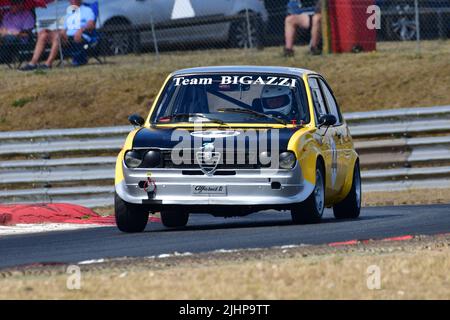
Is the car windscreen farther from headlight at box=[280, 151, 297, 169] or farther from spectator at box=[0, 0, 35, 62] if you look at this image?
spectator at box=[0, 0, 35, 62]

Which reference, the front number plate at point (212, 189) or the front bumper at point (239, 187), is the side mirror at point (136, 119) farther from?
the front number plate at point (212, 189)

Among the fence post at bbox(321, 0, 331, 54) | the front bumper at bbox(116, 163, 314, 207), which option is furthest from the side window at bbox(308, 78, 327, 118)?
the fence post at bbox(321, 0, 331, 54)

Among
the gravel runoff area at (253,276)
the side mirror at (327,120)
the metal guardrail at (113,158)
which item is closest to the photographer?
the gravel runoff area at (253,276)

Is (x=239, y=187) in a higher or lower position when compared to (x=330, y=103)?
lower

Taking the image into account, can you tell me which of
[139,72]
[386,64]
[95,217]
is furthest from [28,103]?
[95,217]

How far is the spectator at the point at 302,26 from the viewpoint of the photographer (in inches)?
970

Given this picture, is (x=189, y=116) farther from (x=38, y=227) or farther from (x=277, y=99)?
(x=38, y=227)

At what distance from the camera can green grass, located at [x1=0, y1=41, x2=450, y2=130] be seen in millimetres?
22891

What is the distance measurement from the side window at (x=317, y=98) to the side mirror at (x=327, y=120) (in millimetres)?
120

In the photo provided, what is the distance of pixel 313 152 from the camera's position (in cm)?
1233

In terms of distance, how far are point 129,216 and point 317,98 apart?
7.68 ft

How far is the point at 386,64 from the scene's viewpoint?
2397cm

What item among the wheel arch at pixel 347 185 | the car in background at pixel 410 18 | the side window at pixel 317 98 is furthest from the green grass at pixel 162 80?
the side window at pixel 317 98

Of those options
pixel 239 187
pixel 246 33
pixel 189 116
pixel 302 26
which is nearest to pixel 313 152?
pixel 239 187
